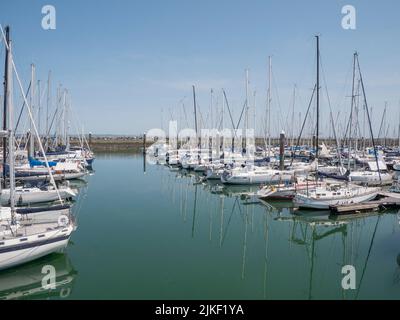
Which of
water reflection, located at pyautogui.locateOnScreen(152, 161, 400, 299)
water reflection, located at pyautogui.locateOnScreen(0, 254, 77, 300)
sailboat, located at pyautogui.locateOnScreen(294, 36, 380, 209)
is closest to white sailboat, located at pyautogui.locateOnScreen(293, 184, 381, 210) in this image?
sailboat, located at pyautogui.locateOnScreen(294, 36, 380, 209)

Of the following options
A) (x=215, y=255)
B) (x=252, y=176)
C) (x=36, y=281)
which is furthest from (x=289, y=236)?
(x=252, y=176)

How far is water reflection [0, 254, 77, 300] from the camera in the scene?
12.8 meters

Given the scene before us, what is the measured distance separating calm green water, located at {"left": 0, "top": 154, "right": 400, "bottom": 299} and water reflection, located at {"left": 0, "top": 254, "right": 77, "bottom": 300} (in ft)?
0.12

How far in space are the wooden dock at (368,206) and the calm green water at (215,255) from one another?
0.87m

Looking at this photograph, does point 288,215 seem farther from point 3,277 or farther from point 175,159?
point 175,159

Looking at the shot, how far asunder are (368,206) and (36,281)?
71.6 feet

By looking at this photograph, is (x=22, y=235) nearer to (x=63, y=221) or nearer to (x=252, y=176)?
(x=63, y=221)

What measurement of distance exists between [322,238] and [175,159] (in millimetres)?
→ 41151

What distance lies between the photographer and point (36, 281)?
1370 centimetres

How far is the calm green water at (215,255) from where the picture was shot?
43.2 feet

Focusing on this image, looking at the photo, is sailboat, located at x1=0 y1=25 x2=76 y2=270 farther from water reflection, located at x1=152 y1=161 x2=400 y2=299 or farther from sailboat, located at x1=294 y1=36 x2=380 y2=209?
sailboat, located at x1=294 y1=36 x2=380 y2=209

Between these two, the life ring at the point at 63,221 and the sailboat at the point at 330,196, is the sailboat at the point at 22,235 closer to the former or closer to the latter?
the life ring at the point at 63,221

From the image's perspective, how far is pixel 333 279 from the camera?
14391mm
